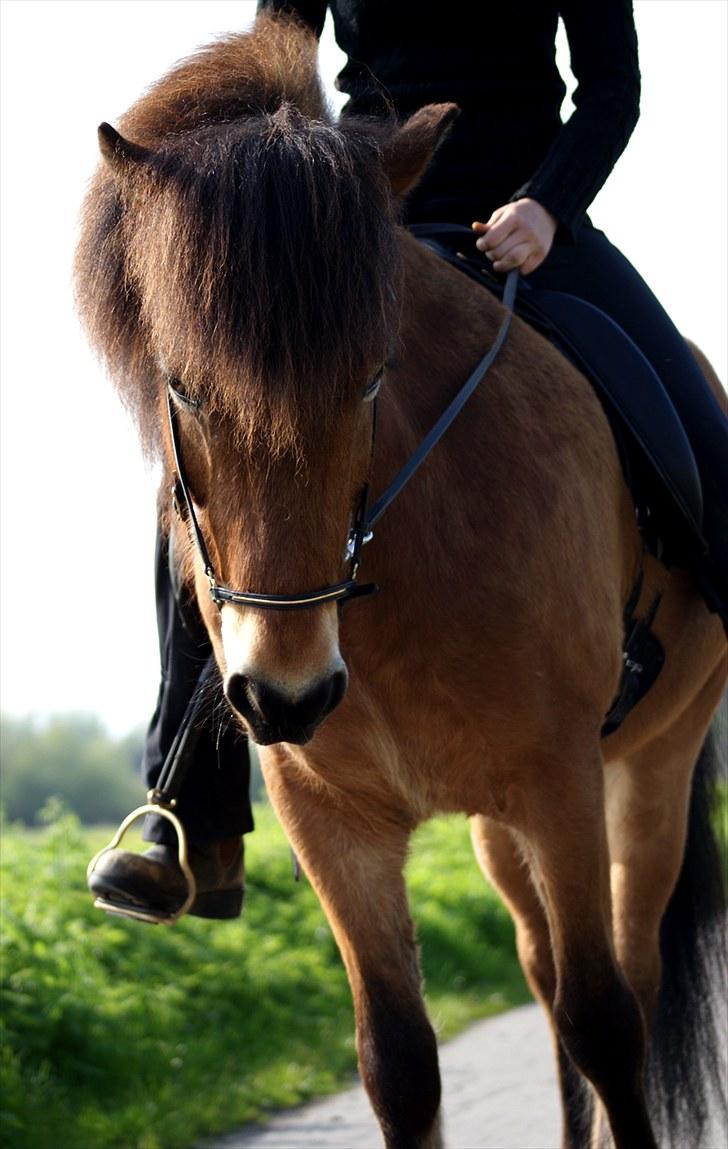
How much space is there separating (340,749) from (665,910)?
218 cm

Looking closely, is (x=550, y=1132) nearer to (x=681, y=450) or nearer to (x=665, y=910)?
(x=665, y=910)

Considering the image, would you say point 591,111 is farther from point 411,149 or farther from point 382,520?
point 382,520

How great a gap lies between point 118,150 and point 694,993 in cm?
353

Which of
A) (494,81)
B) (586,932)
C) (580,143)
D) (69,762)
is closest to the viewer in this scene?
(586,932)

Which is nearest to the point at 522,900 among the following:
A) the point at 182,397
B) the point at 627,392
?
the point at 627,392

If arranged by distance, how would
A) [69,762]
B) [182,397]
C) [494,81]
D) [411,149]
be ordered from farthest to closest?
[69,762], [494,81], [411,149], [182,397]

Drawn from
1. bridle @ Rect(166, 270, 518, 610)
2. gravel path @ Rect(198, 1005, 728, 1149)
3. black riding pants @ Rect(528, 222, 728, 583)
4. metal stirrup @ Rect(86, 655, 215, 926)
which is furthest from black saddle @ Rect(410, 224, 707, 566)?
gravel path @ Rect(198, 1005, 728, 1149)

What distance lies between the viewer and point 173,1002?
6.55 meters

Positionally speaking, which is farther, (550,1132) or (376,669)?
(550,1132)

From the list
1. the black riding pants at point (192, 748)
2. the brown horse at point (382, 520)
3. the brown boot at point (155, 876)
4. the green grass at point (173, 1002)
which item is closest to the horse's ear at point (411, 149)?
the brown horse at point (382, 520)

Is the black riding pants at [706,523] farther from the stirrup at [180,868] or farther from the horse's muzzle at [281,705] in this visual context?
the horse's muzzle at [281,705]

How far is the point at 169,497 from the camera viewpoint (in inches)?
146

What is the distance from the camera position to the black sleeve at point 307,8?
4.30 meters

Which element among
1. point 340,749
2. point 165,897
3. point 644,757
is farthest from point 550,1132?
point 340,749
